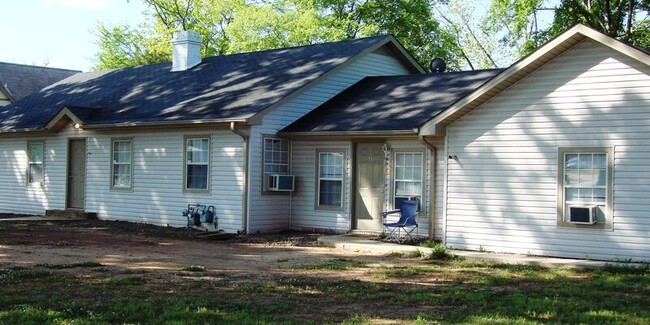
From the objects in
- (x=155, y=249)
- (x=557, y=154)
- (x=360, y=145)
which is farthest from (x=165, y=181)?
(x=557, y=154)

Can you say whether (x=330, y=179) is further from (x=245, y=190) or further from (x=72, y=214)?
(x=72, y=214)

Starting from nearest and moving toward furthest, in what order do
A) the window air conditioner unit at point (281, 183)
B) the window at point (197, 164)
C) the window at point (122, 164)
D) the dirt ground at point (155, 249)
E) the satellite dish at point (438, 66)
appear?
the dirt ground at point (155, 249) → the window air conditioner unit at point (281, 183) → the window at point (197, 164) → the window at point (122, 164) → the satellite dish at point (438, 66)

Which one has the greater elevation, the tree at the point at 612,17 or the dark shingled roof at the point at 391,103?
the tree at the point at 612,17

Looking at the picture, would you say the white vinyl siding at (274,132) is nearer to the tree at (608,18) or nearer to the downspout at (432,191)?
the downspout at (432,191)

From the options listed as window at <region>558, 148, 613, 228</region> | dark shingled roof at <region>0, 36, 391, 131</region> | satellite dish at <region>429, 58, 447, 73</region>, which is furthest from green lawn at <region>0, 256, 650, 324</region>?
satellite dish at <region>429, 58, 447, 73</region>

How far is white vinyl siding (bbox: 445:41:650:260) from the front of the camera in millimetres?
12516

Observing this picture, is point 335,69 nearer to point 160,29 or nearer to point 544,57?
point 544,57

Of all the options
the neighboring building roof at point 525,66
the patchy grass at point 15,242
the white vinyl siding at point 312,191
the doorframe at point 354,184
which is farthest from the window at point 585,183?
the patchy grass at point 15,242

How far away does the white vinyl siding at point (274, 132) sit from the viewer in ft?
56.5

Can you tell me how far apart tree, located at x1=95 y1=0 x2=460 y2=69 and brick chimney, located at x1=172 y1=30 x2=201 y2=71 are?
52.2ft

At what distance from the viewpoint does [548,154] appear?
43.9 ft

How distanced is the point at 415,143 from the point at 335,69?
391 centimetres

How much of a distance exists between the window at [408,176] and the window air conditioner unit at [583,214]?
3923 millimetres

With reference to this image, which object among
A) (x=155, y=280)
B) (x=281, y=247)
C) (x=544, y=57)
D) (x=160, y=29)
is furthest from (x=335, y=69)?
(x=160, y=29)
